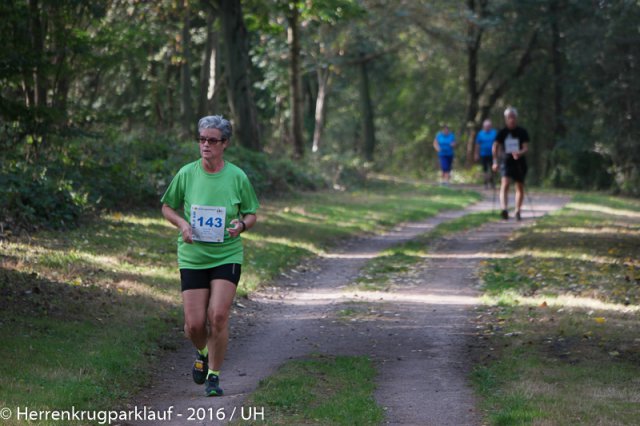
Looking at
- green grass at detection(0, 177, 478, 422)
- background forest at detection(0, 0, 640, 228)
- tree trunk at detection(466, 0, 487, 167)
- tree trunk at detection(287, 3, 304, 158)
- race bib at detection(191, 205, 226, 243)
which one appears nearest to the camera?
race bib at detection(191, 205, 226, 243)

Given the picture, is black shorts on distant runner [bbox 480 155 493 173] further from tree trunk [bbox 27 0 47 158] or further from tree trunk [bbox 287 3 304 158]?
tree trunk [bbox 27 0 47 158]

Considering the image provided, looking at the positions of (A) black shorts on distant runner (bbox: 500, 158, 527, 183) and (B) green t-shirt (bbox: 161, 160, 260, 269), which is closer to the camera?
(B) green t-shirt (bbox: 161, 160, 260, 269)

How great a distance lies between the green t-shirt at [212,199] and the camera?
305 inches

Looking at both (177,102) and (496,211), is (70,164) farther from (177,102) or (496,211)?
(177,102)

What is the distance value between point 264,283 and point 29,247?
3.33m

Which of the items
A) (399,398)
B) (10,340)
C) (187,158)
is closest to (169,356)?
(10,340)

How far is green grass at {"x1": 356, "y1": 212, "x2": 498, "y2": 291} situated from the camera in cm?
1468

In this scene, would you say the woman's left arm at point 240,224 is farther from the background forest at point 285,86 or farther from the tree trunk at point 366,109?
the tree trunk at point 366,109

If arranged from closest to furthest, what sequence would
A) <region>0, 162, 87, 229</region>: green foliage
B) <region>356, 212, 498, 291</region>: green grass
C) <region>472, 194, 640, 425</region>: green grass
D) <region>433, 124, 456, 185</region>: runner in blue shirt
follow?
<region>472, 194, 640, 425</region>: green grass → <region>356, 212, 498, 291</region>: green grass → <region>0, 162, 87, 229</region>: green foliage → <region>433, 124, 456, 185</region>: runner in blue shirt

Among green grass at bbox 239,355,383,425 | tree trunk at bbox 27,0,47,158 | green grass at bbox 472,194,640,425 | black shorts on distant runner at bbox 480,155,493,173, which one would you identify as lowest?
green grass at bbox 239,355,383,425

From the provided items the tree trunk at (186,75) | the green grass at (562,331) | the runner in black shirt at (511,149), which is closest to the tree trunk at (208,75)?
the tree trunk at (186,75)

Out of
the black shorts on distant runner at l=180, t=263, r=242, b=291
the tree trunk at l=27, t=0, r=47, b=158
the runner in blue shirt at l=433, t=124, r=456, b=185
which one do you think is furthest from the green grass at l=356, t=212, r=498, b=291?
the runner in blue shirt at l=433, t=124, r=456, b=185

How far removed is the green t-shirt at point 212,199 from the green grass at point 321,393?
1.15 m

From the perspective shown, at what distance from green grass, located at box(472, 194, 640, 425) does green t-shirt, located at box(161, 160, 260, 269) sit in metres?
2.41
